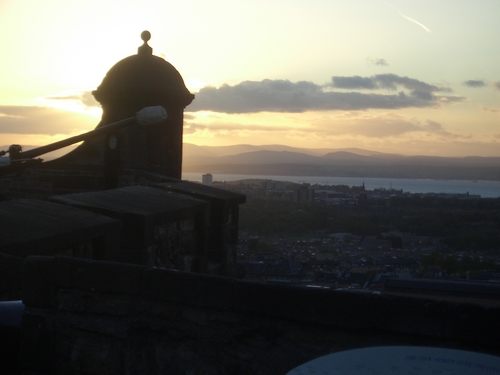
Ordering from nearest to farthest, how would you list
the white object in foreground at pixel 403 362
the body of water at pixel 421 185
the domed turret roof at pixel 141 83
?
1. the white object in foreground at pixel 403 362
2. the domed turret roof at pixel 141 83
3. the body of water at pixel 421 185

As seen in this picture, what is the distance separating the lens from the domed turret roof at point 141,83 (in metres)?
8.68

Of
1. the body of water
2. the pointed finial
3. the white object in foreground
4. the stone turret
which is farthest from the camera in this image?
the body of water

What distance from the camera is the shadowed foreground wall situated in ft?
8.43

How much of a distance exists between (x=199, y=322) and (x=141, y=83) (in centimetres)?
612

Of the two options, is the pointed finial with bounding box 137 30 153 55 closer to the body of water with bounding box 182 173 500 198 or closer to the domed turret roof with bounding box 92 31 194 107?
the domed turret roof with bounding box 92 31 194 107

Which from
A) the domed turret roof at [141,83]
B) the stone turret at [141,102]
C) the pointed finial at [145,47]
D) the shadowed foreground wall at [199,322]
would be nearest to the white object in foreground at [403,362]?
the shadowed foreground wall at [199,322]

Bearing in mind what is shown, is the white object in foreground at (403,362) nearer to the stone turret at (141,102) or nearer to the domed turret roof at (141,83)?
the stone turret at (141,102)

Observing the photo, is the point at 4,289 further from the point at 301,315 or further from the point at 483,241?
the point at 483,241

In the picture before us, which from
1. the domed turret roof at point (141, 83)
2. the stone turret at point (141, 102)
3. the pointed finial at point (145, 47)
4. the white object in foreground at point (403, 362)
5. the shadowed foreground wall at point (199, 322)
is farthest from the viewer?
the pointed finial at point (145, 47)

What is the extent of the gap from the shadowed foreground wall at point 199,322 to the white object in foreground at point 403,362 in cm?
18

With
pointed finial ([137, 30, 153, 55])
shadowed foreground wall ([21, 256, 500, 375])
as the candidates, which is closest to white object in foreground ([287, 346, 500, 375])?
shadowed foreground wall ([21, 256, 500, 375])

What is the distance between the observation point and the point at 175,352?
3068 millimetres

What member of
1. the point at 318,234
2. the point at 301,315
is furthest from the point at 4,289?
the point at 318,234

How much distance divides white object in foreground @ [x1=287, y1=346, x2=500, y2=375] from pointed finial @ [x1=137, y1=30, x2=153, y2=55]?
734 cm
